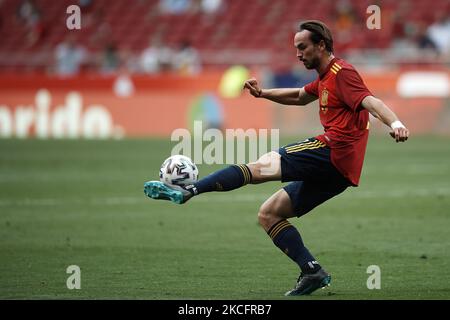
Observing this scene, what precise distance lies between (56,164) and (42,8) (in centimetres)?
1675

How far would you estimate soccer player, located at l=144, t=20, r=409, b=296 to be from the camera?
8.24m

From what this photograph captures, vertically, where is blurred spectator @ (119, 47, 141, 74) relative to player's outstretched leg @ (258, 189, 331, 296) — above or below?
above

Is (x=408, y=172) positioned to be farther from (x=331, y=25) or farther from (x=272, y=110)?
(x=331, y=25)

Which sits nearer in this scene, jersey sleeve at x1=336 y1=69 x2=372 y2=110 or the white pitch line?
jersey sleeve at x1=336 y1=69 x2=372 y2=110

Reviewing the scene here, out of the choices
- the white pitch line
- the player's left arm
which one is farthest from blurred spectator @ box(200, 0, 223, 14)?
the player's left arm

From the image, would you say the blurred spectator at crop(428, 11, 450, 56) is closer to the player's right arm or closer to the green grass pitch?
the green grass pitch

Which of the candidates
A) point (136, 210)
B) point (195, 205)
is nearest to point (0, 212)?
point (136, 210)

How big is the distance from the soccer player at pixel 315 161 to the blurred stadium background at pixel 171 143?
0.53 meters

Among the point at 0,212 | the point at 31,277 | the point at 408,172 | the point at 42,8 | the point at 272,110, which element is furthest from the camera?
the point at 42,8

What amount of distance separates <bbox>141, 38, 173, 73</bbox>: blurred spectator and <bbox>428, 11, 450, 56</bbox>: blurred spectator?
7.86 metres

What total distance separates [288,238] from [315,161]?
2.62ft

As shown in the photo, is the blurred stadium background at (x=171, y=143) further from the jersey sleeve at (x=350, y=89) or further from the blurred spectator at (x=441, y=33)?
the jersey sleeve at (x=350, y=89)

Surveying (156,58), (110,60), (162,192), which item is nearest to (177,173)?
(162,192)
